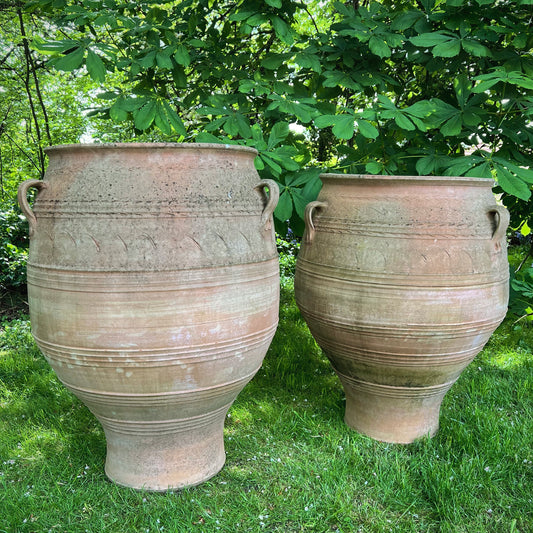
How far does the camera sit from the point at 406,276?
79.6 inches

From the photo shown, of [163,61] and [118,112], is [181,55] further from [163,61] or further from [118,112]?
[118,112]

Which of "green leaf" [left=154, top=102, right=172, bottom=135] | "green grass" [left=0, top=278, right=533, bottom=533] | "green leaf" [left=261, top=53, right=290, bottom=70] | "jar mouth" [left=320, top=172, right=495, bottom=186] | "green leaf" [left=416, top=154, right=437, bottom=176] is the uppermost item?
"green leaf" [left=261, top=53, right=290, bottom=70]

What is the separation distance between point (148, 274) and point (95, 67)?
0.99 m

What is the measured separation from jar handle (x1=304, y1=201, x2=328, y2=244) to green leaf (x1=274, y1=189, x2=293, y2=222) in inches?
4.5

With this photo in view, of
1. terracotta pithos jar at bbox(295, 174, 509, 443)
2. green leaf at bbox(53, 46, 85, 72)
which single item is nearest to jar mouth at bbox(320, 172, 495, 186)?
terracotta pithos jar at bbox(295, 174, 509, 443)

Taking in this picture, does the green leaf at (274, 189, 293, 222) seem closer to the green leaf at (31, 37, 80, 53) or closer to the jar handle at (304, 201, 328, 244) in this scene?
the jar handle at (304, 201, 328, 244)

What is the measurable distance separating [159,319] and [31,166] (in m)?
5.19

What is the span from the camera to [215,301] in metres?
1.72

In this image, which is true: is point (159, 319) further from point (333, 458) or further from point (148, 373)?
point (333, 458)

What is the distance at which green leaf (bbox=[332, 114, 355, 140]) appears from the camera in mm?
2045

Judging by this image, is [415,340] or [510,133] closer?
[415,340]

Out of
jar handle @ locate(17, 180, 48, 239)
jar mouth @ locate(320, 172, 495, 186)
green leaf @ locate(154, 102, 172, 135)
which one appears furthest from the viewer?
green leaf @ locate(154, 102, 172, 135)

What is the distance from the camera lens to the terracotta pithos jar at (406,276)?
2018 millimetres

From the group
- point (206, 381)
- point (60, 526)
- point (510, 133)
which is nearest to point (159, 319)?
point (206, 381)
